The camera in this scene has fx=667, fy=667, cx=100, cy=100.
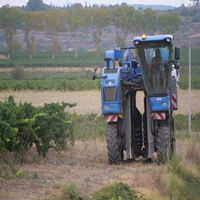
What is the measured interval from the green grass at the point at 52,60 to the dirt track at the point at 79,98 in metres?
23.0

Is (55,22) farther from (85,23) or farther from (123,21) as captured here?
(123,21)

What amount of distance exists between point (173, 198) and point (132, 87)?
424cm

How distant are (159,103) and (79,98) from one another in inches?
1160

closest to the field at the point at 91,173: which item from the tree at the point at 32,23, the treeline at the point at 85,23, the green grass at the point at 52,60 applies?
the green grass at the point at 52,60

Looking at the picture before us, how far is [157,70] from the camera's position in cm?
1557

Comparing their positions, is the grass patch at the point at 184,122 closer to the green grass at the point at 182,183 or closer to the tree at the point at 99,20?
the green grass at the point at 182,183

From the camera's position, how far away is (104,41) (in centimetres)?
9950

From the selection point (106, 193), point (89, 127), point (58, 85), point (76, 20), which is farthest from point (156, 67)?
point (76, 20)

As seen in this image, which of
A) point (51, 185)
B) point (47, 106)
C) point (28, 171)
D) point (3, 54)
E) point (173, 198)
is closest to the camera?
point (51, 185)

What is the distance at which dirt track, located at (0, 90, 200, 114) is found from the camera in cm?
3756

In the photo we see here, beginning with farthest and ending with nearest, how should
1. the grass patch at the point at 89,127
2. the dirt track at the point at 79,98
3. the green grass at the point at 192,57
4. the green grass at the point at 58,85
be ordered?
the green grass at the point at 192,57 → the green grass at the point at 58,85 → the dirt track at the point at 79,98 → the grass patch at the point at 89,127

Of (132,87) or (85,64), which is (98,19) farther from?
(132,87)

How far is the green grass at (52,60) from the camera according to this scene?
7581 centimetres

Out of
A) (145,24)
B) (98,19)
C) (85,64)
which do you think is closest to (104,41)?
(98,19)
